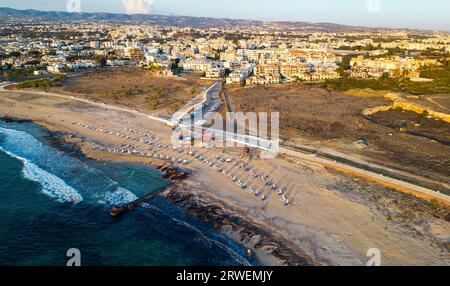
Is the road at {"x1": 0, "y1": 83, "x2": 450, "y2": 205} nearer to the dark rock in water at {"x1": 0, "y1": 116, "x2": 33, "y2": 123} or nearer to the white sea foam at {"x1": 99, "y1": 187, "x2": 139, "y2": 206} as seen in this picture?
the white sea foam at {"x1": 99, "y1": 187, "x2": 139, "y2": 206}

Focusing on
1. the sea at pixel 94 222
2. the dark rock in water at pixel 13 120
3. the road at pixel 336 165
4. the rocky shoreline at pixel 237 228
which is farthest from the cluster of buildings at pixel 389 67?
the sea at pixel 94 222

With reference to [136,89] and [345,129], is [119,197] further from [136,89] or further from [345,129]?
[136,89]

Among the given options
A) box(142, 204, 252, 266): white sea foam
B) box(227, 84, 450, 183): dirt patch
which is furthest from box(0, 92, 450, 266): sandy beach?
box(227, 84, 450, 183): dirt patch

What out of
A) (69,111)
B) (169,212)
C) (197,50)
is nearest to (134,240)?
(169,212)

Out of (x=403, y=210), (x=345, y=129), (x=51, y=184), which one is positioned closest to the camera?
(x=403, y=210)

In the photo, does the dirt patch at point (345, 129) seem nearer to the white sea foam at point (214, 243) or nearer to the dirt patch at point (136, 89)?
the dirt patch at point (136, 89)

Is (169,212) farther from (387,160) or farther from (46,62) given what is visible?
(46,62)

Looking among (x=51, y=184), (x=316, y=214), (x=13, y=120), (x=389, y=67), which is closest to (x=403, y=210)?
(x=316, y=214)
